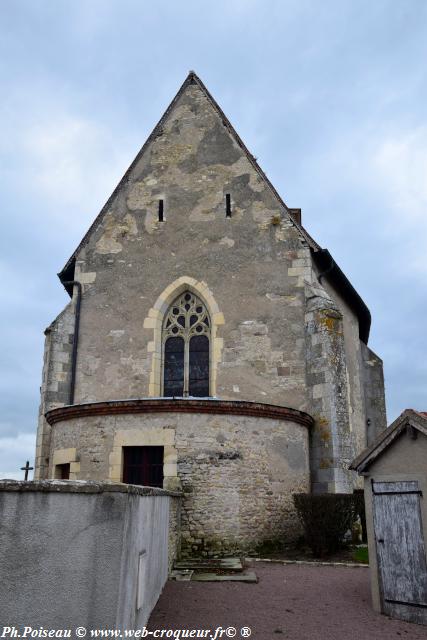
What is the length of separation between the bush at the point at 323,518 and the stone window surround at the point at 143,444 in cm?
252

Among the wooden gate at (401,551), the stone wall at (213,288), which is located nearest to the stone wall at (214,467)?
the stone wall at (213,288)

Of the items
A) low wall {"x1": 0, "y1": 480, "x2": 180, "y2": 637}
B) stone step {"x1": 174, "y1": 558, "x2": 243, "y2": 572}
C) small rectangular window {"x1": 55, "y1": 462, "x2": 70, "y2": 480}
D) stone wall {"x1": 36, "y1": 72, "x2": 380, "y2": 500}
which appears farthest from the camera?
stone wall {"x1": 36, "y1": 72, "x2": 380, "y2": 500}

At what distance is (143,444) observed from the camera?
10.2m

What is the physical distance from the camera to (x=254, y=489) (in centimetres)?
1028

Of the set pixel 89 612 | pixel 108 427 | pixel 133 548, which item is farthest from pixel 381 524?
pixel 108 427

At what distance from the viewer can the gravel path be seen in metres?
5.65

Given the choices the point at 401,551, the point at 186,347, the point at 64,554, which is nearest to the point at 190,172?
the point at 186,347

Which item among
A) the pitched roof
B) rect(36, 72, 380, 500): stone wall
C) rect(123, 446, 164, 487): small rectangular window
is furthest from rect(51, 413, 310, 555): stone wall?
the pitched roof

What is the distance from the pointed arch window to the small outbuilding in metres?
7.51

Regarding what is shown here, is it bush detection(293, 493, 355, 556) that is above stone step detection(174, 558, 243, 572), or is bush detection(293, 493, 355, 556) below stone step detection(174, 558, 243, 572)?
above

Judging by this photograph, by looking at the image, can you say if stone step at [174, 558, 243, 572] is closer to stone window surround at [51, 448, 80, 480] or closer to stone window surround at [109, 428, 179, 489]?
stone window surround at [109, 428, 179, 489]

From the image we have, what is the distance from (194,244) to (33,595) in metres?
12.0

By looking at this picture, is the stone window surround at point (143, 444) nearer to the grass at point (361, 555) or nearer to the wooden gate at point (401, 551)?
the grass at point (361, 555)

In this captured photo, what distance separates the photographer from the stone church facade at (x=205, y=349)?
10.2 m
